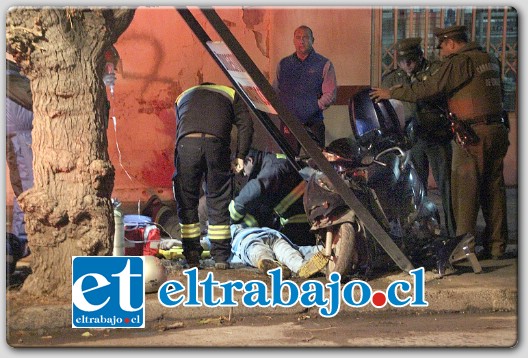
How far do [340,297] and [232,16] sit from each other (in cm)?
169

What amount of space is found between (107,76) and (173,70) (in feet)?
1.26

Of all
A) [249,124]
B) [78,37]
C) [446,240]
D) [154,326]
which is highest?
[78,37]

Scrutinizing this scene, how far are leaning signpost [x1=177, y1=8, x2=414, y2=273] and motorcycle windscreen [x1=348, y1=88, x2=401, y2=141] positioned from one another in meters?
0.27

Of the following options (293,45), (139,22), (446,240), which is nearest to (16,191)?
(139,22)

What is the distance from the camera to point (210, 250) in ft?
23.7

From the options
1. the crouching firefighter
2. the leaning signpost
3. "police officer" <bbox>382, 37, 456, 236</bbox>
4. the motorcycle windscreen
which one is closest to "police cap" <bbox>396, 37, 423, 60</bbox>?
"police officer" <bbox>382, 37, 456, 236</bbox>

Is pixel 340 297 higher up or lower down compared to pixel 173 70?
lower down

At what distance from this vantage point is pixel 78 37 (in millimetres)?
7016

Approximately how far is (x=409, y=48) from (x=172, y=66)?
1354mm

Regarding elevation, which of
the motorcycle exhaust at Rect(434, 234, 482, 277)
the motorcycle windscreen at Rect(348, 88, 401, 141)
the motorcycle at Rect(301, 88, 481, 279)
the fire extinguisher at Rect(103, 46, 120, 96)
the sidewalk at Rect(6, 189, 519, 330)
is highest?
the fire extinguisher at Rect(103, 46, 120, 96)

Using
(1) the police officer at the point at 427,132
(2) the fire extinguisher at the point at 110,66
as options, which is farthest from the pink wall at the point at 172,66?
(1) the police officer at the point at 427,132

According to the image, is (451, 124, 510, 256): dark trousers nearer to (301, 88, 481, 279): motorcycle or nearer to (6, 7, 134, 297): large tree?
(301, 88, 481, 279): motorcycle

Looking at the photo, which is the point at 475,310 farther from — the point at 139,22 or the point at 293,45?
the point at 139,22

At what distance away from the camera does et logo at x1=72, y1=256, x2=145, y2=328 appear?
7023 mm
